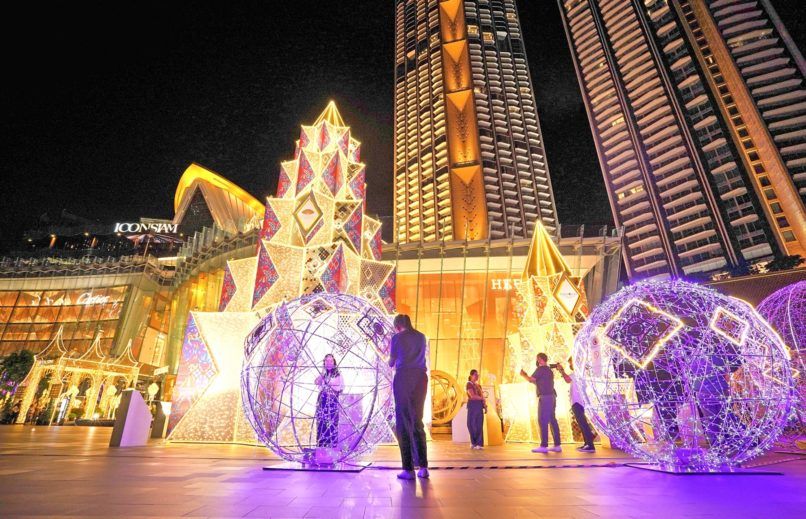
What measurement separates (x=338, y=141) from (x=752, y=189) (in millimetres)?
69568

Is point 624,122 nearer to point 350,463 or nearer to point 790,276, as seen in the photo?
point 790,276

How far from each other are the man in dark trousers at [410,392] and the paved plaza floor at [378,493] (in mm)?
321

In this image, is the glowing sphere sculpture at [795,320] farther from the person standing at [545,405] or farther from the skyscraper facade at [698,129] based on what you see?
the skyscraper facade at [698,129]

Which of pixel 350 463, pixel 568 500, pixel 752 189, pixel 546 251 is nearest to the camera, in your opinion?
pixel 568 500

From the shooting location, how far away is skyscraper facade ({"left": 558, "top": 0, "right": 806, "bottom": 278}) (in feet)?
184

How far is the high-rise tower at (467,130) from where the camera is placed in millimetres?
56094

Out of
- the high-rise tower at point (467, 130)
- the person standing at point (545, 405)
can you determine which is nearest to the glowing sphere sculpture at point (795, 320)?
the person standing at point (545, 405)

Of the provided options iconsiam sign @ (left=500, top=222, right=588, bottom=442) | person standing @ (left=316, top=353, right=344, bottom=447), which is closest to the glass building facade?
iconsiam sign @ (left=500, top=222, right=588, bottom=442)

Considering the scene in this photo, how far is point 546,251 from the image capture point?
38.5 ft

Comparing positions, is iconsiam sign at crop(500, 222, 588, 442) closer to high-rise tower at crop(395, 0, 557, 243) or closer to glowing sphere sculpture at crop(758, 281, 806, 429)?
glowing sphere sculpture at crop(758, 281, 806, 429)

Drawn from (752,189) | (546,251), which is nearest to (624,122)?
(752,189)

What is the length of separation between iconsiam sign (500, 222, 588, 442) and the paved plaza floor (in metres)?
5.56

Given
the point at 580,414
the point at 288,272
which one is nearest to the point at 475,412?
the point at 580,414

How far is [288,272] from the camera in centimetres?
880
